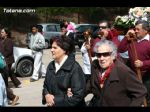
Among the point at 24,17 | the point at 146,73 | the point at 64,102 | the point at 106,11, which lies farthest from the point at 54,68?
the point at 106,11

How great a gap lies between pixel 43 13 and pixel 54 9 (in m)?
1.09

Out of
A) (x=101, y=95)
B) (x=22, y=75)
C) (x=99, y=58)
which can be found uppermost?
(x=99, y=58)

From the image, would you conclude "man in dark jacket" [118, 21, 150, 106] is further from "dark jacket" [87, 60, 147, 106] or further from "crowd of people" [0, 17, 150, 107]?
"dark jacket" [87, 60, 147, 106]

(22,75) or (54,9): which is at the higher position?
(54,9)

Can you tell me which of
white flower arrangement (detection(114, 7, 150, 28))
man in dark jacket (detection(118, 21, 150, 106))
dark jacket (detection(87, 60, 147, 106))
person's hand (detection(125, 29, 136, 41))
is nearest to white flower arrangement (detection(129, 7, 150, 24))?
white flower arrangement (detection(114, 7, 150, 28))

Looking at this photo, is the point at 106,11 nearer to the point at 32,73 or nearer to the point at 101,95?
the point at 32,73

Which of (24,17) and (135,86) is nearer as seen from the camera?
(135,86)

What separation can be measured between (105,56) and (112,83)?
11.9 inches

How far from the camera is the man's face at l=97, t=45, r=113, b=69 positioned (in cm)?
481

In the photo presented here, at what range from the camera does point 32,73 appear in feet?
49.1

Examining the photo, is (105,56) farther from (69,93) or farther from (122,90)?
(69,93)

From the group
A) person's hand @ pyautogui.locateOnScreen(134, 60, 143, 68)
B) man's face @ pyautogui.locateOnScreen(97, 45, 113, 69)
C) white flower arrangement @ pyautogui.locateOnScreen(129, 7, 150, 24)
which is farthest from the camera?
white flower arrangement @ pyautogui.locateOnScreen(129, 7, 150, 24)
